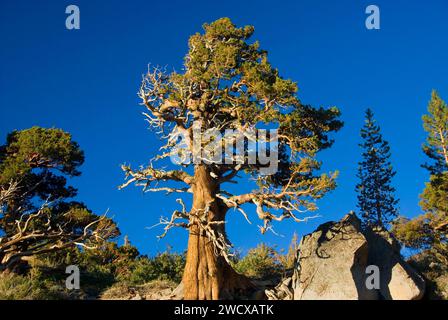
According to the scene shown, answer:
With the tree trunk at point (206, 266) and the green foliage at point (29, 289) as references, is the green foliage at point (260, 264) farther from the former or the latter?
the green foliage at point (29, 289)

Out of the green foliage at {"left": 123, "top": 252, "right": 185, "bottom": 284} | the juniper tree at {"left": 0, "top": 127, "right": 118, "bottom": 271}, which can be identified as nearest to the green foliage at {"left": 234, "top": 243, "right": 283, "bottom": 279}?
the green foliage at {"left": 123, "top": 252, "right": 185, "bottom": 284}

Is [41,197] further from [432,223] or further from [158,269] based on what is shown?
[432,223]

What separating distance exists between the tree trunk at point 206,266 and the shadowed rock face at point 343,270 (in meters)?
1.74

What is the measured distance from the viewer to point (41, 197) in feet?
95.5

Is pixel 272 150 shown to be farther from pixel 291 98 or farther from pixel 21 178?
pixel 21 178

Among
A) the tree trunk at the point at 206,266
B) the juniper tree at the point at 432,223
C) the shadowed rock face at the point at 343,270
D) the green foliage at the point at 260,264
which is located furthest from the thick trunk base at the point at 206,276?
the juniper tree at the point at 432,223

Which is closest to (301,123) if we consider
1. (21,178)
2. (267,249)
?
(267,249)

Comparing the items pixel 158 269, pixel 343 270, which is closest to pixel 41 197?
pixel 158 269

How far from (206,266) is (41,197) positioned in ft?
45.3

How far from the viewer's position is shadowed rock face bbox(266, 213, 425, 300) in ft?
62.4

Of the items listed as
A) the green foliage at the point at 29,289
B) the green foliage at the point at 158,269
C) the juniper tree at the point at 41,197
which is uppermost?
the juniper tree at the point at 41,197

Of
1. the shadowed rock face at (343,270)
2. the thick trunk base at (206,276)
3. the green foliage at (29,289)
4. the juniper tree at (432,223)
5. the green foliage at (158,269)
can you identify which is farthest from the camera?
the juniper tree at (432,223)

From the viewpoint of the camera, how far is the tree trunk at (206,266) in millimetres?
19922

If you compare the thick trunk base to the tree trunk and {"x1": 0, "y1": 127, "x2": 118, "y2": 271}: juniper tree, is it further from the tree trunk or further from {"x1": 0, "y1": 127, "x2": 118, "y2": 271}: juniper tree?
{"x1": 0, "y1": 127, "x2": 118, "y2": 271}: juniper tree
